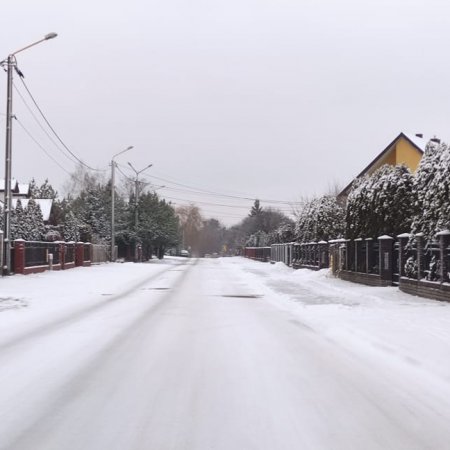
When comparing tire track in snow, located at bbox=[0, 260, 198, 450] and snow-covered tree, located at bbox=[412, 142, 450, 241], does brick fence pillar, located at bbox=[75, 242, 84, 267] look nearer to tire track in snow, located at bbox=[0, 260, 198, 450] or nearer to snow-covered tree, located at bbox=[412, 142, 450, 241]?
snow-covered tree, located at bbox=[412, 142, 450, 241]

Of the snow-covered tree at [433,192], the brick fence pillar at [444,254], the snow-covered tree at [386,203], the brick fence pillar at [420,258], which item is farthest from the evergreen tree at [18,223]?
the brick fence pillar at [444,254]

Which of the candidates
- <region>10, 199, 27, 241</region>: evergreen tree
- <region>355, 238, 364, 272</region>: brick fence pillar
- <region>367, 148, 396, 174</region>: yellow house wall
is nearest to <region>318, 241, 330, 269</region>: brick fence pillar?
<region>355, 238, 364, 272</region>: brick fence pillar

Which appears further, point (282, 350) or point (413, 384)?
point (282, 350)

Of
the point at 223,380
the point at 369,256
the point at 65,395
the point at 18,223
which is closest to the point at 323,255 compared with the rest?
the point at 369,256

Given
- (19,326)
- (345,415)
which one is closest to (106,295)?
(19,326)

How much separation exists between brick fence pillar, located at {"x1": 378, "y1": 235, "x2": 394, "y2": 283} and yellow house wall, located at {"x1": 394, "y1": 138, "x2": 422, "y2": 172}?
1938 cm

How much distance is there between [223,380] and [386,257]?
15.5 metres

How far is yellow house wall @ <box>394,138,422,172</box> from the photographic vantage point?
1554 inches

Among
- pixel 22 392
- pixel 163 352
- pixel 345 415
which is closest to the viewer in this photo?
pixel 345 415

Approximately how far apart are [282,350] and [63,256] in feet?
94.6

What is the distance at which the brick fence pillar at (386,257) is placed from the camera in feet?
68.2

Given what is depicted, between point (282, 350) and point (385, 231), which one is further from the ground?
point (385, 231)

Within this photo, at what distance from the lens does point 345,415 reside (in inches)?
211

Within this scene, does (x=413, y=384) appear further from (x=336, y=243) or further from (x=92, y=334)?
(x=336, y=243)
